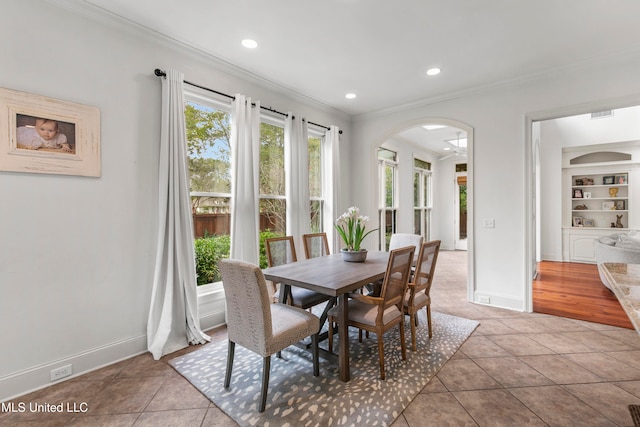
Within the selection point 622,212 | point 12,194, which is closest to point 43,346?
point 12,194

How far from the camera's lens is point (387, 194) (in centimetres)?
682

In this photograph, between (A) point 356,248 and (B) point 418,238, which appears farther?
(B) point 418,238

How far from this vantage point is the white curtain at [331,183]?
4797 millimetres

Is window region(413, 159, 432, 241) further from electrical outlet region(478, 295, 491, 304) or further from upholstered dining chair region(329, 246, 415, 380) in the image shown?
upholstered dining chair region(329, 246, 415, 380)

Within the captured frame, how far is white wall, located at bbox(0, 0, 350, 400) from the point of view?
2107 mm

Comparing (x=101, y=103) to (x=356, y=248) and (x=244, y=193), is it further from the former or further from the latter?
(x=356, y=248)

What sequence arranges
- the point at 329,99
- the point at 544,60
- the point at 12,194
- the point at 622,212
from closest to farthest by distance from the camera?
the point at 12,194 → the point at 544,60 → the point at 329,99 → the point at 622,212

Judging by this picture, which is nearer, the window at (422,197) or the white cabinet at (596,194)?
the white cabinet at (596,194)

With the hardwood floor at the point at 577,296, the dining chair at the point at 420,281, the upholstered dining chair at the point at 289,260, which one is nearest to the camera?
the dining chair at the point at 420,281

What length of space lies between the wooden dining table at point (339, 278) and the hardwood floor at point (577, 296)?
263 cm

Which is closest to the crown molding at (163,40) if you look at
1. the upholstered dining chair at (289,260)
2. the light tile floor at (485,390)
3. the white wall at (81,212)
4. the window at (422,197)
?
the white wall at (81,212)

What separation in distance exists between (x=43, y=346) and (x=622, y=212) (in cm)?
992

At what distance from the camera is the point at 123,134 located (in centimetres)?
262

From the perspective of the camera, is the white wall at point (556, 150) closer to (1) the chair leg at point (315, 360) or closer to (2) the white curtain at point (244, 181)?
(2) the white curtain at point (244, 181)
